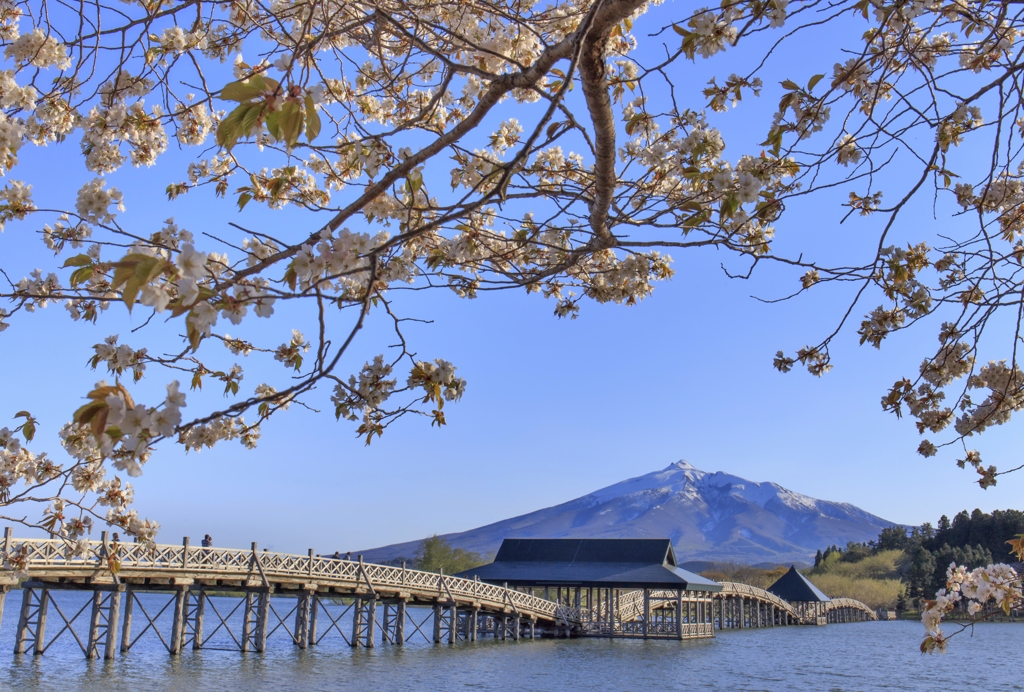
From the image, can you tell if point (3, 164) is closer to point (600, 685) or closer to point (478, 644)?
point (600, 685)

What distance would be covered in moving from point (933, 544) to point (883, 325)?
8481cm

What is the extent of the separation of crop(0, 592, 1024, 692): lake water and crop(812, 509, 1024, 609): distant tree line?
42.0m

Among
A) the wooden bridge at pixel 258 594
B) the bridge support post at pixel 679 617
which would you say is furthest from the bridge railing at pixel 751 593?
the bridge support post at pixel 679 617

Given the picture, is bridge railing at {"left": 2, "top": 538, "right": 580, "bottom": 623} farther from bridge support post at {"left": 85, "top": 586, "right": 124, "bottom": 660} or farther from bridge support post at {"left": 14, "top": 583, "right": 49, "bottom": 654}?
bridge support post at {"left": 14, "top": 583, "right": 49, "bottom": 654}

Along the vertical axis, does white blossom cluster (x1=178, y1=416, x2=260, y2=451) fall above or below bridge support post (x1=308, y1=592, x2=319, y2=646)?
above

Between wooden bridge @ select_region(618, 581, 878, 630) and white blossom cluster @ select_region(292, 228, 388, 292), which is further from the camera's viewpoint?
wooden bridge @ select_region(618, 581, 878, 630)

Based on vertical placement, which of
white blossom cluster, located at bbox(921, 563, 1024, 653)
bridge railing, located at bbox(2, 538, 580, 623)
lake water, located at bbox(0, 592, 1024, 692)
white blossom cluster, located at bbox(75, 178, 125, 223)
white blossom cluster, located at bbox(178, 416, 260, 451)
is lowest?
lake water, located at bbox(0, 592, 1024, 692)

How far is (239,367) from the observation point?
3.79m

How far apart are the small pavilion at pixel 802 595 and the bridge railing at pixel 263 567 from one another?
94.6ft

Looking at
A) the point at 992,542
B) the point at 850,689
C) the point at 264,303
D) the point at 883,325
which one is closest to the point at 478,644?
the point at 850,689

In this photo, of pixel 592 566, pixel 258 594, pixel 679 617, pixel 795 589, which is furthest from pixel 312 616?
pixel 795 589

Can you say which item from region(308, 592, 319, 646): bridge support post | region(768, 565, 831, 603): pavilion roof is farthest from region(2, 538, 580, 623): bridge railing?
region(768, 565, 831, 603): pavilion roof

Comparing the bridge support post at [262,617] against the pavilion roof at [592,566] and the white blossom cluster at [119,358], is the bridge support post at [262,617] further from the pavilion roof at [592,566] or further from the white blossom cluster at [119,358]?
the white blossom cluster at [119,358]

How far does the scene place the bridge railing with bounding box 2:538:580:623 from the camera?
15.2 m
